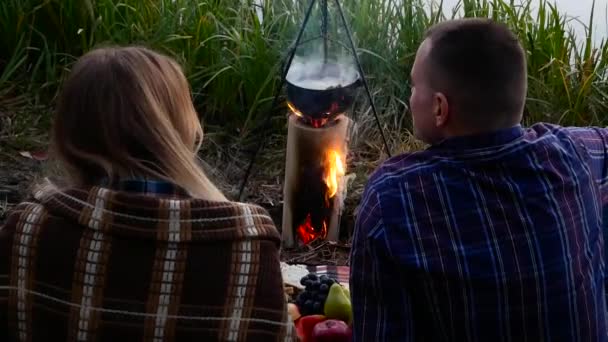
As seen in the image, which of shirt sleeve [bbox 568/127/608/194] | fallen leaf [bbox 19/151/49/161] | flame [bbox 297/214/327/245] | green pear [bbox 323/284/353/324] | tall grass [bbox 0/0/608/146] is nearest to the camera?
shirt sleeve [bbox 568/127/608/194]

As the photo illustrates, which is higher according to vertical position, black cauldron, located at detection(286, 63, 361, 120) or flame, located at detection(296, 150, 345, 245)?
black cauldron, located at detection(286, 63, 361, 120)

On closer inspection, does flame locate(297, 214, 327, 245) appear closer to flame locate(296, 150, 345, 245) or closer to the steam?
flame locate(296, 150, 345, 245)

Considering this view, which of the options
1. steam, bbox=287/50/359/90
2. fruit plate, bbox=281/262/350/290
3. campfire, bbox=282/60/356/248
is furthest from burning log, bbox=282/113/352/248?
fruit plate, bbox=281/262/350/290

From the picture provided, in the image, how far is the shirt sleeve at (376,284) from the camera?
215 centimetres

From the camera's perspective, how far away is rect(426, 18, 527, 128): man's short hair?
7.13 feet

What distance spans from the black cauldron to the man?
154 centimetres

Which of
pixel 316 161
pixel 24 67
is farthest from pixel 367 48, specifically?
pixel 24 67

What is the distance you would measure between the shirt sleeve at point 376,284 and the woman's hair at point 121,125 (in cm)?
33

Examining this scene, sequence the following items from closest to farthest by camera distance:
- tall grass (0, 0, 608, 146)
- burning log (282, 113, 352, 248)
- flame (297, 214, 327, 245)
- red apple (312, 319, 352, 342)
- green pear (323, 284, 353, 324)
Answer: red apple (312, 319, 352, 342), green pear (323, 284, 353, 324), burning log (282, 113, 352, 248), flame (297, 214, 327, 245), tall grass (0, 0, 608, 146)

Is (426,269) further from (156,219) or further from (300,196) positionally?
(300,196)

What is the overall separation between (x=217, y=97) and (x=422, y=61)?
287cm

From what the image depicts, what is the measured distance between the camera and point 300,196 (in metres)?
4.11

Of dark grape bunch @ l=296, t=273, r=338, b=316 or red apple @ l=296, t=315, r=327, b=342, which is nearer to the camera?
red apple @ l=296, t=315, r=327, b=342

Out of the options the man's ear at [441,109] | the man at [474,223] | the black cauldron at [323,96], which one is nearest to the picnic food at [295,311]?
the black cauldron at [323,96]
